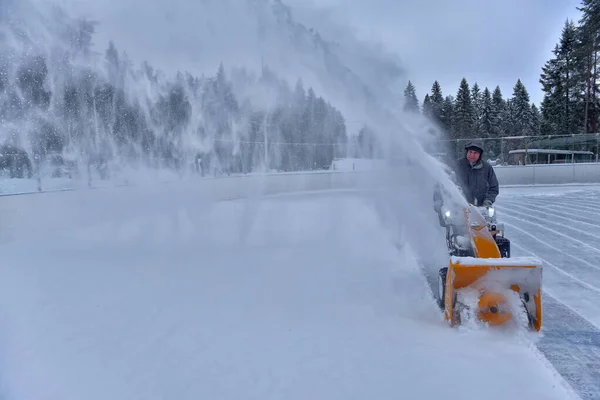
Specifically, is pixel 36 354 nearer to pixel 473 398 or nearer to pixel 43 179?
pixel 473 398

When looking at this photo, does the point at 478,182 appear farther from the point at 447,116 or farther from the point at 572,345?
the point at 447,116

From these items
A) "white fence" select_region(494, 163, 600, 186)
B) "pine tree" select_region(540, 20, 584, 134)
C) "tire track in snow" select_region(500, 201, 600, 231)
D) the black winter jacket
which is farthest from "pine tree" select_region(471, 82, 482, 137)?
the black winter jacket

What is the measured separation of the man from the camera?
557cm

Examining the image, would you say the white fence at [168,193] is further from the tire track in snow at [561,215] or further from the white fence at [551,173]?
the tire track in snow at [561,215]

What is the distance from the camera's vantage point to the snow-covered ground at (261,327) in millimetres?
3459

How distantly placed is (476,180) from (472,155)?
1.03ft

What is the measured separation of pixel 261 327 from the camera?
4.70m

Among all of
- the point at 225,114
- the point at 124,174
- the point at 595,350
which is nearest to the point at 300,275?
the point at 595,350

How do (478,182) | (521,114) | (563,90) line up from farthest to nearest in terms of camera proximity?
(521,114) → (563,90) → (478,182)

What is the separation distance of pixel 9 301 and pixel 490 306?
19.9ft

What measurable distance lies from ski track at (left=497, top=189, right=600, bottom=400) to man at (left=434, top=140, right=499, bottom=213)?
148cm

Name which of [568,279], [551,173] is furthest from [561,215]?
[551,173]

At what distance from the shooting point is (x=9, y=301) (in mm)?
6156

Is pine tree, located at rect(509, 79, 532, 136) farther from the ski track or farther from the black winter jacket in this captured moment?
the black winter jacket
